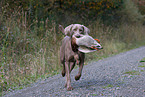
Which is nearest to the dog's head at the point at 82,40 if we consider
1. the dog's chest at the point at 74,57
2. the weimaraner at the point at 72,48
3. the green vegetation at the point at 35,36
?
the weimaraner at the point at 72,48

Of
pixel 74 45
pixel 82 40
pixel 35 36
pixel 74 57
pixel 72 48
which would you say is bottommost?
pixel 35 36

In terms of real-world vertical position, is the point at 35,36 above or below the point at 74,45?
below

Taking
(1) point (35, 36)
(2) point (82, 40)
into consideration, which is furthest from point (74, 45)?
(1) point (35, 36)

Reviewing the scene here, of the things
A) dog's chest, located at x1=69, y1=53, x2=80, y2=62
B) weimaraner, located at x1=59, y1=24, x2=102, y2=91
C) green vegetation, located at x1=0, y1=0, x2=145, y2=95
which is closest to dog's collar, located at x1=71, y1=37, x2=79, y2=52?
weimaraner, located at x1=59, y1=24, x2=102, y2=91

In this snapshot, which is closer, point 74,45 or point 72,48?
point 74,45

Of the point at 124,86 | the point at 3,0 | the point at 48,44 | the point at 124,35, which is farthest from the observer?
the point at 124,35

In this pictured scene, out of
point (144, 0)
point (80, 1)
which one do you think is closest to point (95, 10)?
point (80, 1)

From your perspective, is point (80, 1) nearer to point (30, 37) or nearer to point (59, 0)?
point (59, 0)

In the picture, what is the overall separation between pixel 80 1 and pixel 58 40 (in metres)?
5.98

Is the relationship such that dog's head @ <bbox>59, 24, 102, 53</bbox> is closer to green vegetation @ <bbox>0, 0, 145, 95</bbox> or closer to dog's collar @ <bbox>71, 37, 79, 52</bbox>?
dog's collar @ <bbox>71, 37, 79, 52</bbox>

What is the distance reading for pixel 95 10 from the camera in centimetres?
1602

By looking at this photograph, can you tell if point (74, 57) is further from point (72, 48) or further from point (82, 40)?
point (82, 40)

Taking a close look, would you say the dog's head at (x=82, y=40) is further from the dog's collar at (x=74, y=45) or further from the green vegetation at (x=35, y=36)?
the green vegetation at (x=35, y=36)

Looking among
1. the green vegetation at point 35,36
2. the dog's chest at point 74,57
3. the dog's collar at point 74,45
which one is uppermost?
the dog's collar at point 74,45
